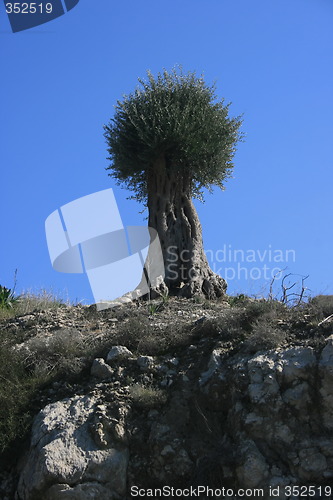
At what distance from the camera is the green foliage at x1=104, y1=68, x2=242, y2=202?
1405cm

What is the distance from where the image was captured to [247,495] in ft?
24.8

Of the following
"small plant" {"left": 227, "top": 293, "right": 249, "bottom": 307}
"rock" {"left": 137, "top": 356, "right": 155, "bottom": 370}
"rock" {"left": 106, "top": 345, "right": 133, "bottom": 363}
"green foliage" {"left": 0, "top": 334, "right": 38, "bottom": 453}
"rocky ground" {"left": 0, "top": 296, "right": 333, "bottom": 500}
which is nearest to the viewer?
"rocky ground" {"left": 0, "top": 296, "right": 333, "bottom": 500}

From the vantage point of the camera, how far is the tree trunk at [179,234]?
1349cm

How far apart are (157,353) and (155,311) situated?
7.11ft

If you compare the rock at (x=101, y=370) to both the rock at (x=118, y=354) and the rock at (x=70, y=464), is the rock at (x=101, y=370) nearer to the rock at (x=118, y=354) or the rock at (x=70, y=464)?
the rock at (x=118, y=354)

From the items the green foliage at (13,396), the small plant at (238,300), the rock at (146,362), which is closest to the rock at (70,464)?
the green foliage at (13,396)

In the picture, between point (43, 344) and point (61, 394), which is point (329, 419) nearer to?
point (61, 394)

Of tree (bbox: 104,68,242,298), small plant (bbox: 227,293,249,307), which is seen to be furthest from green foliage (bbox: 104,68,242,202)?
small plant (bbox: 227,293,249,307)

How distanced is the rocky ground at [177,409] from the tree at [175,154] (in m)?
3.41

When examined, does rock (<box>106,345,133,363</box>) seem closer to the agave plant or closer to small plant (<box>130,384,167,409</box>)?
small plant (<box>130,384,167,409</box>)

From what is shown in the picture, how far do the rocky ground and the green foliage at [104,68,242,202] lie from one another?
16.1 ft

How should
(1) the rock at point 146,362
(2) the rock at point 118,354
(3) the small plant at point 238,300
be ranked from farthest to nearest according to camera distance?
(3) the small plant at point 238,300, (2) the rock at point 118,354, (1) the rock at point 146,362

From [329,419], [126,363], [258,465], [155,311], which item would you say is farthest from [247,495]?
[155,311]

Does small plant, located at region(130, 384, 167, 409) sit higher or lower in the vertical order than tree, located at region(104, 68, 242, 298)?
lower
